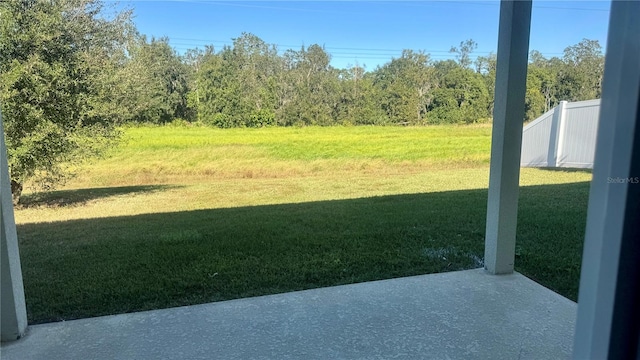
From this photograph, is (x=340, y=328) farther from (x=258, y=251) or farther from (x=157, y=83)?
(x=157, y=83)

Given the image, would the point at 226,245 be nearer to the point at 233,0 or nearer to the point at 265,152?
the point at 265,152

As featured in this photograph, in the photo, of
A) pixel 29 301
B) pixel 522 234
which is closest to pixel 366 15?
pixel 522 234

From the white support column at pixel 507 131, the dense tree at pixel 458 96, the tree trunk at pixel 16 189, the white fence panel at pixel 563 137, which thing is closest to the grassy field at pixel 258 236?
the tree trunk at pixel 16 189

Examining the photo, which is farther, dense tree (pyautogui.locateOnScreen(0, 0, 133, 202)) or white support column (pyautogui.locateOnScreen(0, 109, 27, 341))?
dense tree (pyautogui.locateOnScreen(0, 0, 133, 202))

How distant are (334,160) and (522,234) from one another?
385 inches

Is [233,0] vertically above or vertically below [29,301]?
above

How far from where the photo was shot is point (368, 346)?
1.83 metres

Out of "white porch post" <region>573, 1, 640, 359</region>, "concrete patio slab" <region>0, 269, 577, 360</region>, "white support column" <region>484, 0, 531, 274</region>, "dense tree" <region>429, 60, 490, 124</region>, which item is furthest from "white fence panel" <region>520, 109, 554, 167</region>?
"white porch post" <region>573, 1, 640, 359</region>

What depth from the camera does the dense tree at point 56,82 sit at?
215 inches

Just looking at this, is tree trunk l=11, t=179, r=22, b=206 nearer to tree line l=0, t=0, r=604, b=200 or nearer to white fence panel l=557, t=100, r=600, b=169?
tree line l=0, t=0, r=604, b=200

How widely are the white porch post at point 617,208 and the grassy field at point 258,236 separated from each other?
2047 millimetres

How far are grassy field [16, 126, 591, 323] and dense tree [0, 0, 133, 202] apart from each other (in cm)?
93

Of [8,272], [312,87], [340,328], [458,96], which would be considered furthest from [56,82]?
[458,96]

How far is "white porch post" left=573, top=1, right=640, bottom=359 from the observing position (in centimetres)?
63
